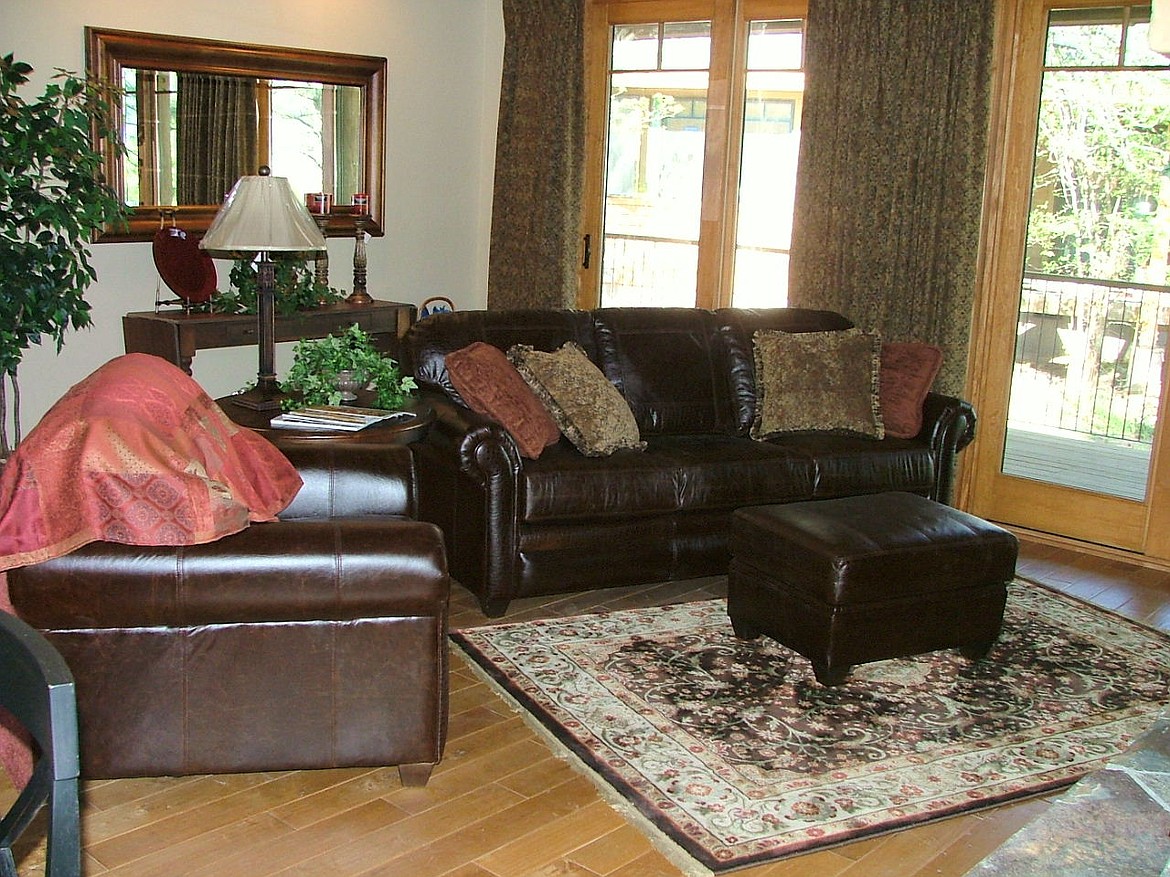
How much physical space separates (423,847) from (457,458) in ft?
4.99

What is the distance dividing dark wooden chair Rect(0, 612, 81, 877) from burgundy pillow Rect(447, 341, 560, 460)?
2.75 m

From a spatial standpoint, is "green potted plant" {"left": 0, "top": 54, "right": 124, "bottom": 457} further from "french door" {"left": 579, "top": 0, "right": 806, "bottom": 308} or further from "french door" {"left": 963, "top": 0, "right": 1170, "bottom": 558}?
"french door" {"left": 963, "top": 0, "right": 1170, "bottom": 558}

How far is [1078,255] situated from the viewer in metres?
4.95

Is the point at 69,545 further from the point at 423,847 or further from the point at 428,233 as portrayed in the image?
the point at 428,233

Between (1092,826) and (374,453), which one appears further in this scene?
(374,453)

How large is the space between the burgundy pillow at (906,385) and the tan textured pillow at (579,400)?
106 centimetres

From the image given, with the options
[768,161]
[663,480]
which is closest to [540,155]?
[768,161]

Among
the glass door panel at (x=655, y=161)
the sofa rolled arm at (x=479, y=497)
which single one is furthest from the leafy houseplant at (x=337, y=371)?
the glass door panel at (x=655, y=161)

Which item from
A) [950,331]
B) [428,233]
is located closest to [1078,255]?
[950,331]

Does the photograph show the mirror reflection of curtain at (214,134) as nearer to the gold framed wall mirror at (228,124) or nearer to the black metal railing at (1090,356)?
the gold framed wall mirror at (228,124)

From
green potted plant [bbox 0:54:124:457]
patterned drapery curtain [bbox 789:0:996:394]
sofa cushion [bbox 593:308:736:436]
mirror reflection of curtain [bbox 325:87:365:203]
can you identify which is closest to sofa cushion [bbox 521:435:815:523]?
sofa cushion [bbox 593:308:736:436]

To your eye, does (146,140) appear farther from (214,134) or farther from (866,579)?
(866,579)

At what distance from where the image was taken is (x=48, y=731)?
1.20 m

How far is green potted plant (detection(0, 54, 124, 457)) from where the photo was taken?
4.30 metres
